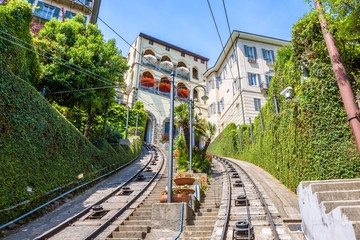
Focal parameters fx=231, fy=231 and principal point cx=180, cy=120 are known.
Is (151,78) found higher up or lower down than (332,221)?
higher up

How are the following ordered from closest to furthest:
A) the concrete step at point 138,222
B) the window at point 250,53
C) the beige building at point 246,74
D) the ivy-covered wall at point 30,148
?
the ivy-covered wall at point 30,148 → the concrete step at point 138,222 → the beige building at point 246,74 → the window at point 250,53

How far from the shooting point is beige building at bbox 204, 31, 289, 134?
90.4 feet

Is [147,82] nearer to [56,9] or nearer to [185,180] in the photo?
[56,9]

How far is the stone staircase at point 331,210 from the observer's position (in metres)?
3.41

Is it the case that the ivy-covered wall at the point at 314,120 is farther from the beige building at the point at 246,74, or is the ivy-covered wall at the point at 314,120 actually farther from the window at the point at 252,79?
the window at the point at 252,79

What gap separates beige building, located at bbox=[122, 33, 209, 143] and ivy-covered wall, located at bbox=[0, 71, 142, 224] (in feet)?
83.3

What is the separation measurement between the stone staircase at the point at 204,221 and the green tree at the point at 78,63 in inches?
358

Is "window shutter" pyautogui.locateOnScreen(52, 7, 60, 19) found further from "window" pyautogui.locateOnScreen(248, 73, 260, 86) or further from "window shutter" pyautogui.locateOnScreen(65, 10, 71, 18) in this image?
"window" pyautogui.locateOnScreen(248, 73, 260, 86)

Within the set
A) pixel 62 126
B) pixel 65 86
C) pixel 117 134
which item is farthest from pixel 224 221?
pixel 117 134

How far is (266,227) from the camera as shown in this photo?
639 cm

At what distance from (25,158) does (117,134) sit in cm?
1231

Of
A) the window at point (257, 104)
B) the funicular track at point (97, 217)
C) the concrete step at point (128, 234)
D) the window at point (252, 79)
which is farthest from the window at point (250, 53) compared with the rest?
the concrete step at point (128, 234)

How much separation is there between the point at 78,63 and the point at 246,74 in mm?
20917

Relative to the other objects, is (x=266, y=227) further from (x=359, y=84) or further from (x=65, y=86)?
(x=65, y=86)
